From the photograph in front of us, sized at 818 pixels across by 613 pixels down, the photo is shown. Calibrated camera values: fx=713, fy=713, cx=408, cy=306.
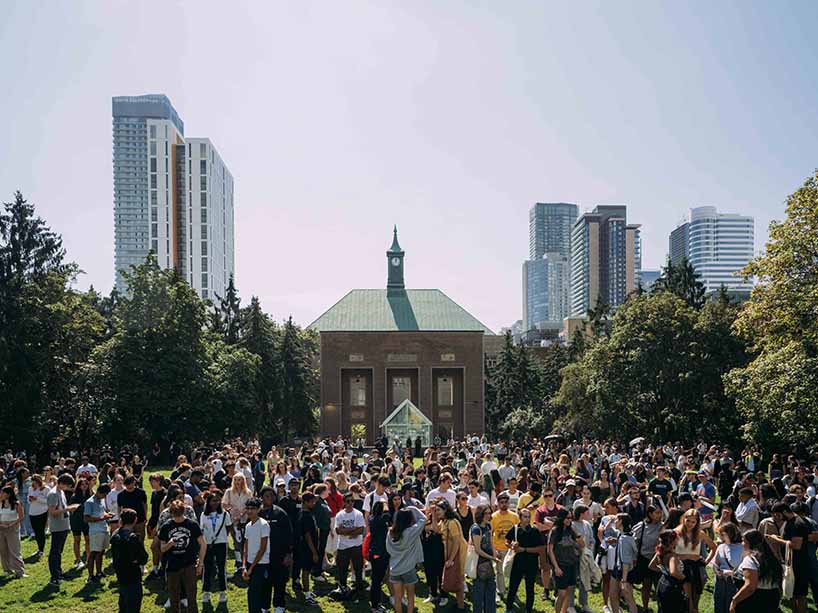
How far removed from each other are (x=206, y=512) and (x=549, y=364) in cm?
5264

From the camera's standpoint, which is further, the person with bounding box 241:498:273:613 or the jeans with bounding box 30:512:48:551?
the jeans with bounding box 30:512:48:551

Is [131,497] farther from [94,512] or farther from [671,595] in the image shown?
[671,595]

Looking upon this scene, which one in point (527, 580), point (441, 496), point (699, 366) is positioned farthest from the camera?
point (699, 366)

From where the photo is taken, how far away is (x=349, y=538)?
380 inches

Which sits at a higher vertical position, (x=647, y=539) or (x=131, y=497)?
(x=131, y=497)

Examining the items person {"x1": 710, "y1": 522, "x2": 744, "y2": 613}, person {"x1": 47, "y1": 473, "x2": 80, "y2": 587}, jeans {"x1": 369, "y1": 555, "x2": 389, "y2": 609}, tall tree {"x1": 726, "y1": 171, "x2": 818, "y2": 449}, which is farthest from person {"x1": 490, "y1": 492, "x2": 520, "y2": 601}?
tall tree {"x1": 726, "y1": 171, "x2": 818, "y2": 449}

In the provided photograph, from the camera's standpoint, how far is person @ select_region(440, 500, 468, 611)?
335 inches

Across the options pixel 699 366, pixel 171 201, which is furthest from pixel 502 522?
pixel 171 201

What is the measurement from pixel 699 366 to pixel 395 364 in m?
26.1

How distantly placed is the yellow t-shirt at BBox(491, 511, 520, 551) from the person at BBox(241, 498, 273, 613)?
3.09 m

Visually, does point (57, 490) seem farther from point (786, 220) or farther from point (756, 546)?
point (786, 220)

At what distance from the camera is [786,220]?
19.9 meters

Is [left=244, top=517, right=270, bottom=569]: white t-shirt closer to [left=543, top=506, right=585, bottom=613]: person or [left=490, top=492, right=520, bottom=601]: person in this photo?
[left=490, top=492, right=520, bottom=601]: person

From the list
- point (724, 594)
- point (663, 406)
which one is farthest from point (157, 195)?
point (724, 594)
